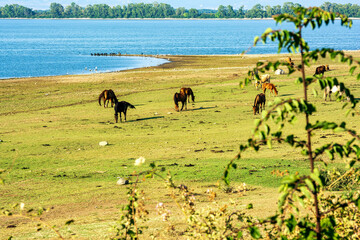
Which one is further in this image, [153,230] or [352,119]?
[352,119]

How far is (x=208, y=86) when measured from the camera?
136 ft

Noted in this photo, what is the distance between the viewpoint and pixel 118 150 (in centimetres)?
2088

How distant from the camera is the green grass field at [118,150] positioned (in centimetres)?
1314

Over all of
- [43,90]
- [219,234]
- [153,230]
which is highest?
[219,234]

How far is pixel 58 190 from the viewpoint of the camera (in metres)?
15.2

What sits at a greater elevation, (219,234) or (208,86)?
(219,234)

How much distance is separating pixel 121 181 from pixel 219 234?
9675 mm

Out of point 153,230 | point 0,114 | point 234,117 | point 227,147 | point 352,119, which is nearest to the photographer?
point 153,230

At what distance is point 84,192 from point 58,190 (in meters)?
0.92

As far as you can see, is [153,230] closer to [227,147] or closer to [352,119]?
[227,147]

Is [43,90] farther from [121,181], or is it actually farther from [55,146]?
[121,181]

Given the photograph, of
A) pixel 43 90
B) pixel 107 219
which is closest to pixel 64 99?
pixel 43 90

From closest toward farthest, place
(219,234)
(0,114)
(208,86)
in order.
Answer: (219,234)
(0,114)
(208,86)

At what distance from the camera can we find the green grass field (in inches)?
517
